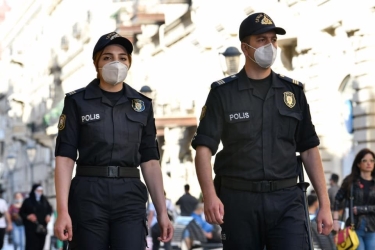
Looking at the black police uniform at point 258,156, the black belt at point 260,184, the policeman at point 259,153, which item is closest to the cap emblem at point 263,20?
the policeman at point 259,153

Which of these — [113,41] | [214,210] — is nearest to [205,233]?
[113,41]

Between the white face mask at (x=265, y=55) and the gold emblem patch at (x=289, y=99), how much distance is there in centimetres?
21

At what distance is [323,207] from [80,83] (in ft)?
186

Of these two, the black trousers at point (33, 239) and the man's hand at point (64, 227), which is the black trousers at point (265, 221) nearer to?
the man's hand at point (64, 227)

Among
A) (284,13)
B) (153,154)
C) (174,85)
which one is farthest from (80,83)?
(153,154)

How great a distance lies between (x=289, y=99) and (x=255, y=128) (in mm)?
306

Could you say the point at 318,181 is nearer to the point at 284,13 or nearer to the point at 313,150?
the point at 313,150

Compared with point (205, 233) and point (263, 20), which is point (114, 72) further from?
point (205, 233)

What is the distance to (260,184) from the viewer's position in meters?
7.71

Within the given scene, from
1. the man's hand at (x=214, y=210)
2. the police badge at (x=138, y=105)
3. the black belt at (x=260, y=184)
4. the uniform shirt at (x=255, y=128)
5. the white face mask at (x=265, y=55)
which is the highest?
the white face mask at (x=265, y=55)

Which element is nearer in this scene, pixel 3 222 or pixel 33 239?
pixel 3 222

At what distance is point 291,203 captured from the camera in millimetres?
7711

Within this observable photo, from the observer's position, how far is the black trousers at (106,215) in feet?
25.9

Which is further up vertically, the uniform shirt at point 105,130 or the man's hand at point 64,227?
the uniform shirt at point 105,130
